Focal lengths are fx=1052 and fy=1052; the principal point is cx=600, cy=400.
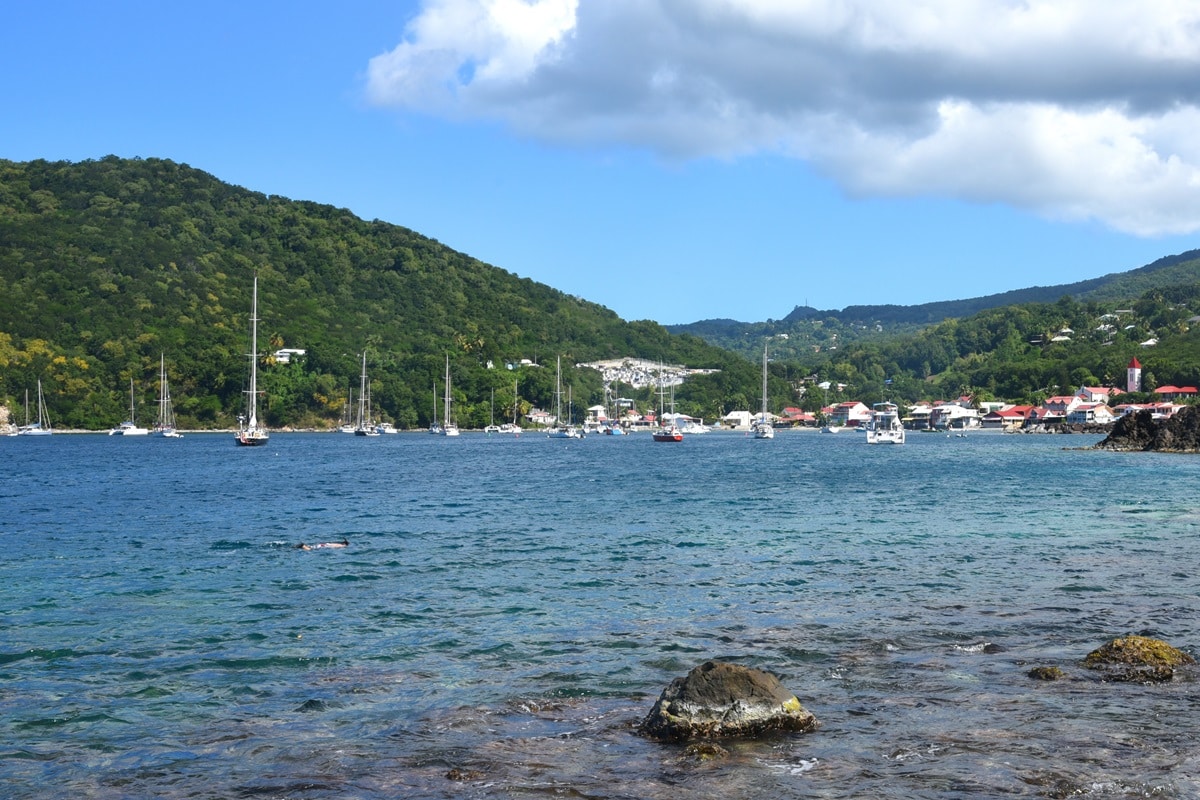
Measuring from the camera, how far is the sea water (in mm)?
11062

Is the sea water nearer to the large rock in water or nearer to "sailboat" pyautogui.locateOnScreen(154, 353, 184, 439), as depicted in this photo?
the large rock in water

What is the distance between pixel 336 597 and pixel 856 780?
1400 centimetres

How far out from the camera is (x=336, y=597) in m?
22.0

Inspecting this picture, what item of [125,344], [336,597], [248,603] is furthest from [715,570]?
[125,344]

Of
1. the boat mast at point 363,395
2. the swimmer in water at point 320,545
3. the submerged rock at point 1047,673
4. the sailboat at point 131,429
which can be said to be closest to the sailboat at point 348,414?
the boat mast at point 363,395

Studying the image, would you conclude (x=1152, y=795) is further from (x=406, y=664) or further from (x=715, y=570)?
(x=715, y=570)

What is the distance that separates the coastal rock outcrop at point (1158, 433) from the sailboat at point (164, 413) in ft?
397

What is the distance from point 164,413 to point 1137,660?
15739 centimetres

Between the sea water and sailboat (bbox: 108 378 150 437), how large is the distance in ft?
394

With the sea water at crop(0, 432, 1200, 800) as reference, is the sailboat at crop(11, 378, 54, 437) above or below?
above

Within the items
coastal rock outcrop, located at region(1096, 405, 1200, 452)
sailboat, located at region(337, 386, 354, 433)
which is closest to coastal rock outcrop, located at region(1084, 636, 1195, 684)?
coastal rock outcrop, located at region(1096, 405, 1200, 452)

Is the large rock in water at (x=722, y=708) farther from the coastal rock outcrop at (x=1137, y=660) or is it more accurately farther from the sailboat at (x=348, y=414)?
the sailboat at (x=348, y=414)

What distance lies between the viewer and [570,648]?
56.3ft

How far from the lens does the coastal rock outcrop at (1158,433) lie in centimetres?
9950
